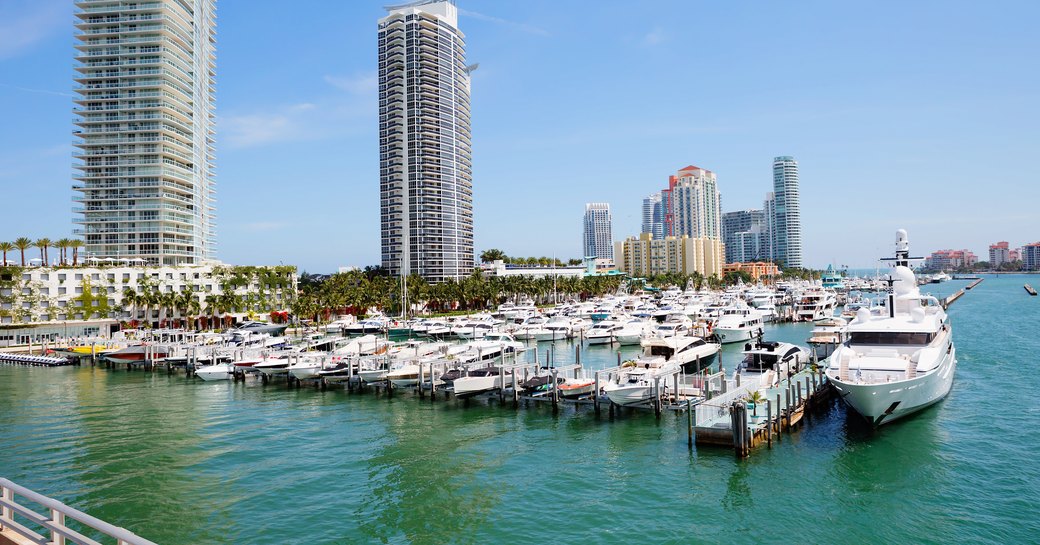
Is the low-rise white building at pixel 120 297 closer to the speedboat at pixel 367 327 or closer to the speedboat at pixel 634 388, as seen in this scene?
the speedboat at pixel 367 327

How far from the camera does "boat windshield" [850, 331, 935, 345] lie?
41.4 metres

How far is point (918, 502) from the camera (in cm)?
2759

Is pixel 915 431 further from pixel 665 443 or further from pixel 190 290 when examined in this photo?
pixel 190 290

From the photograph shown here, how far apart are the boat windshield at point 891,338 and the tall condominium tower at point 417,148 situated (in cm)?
15534

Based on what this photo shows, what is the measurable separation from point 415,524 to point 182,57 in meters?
158

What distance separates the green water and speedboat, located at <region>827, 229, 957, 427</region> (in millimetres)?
1907

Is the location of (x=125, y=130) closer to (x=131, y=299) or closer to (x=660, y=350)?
(x=131, y=299)

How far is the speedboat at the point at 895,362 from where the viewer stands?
35.7 m

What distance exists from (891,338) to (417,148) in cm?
16420

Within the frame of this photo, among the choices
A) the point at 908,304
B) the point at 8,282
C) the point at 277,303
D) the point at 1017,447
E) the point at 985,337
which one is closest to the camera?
the point at 1017,447

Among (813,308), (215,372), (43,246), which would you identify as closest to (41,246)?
(43,246)

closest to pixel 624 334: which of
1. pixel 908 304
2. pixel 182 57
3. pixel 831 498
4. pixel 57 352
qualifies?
pixel 908 304

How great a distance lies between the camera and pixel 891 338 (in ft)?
138

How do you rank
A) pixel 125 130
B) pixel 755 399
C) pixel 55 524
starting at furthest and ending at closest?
1. pixel 125 130
2. pixel 755 399
3. pixel 55 524
